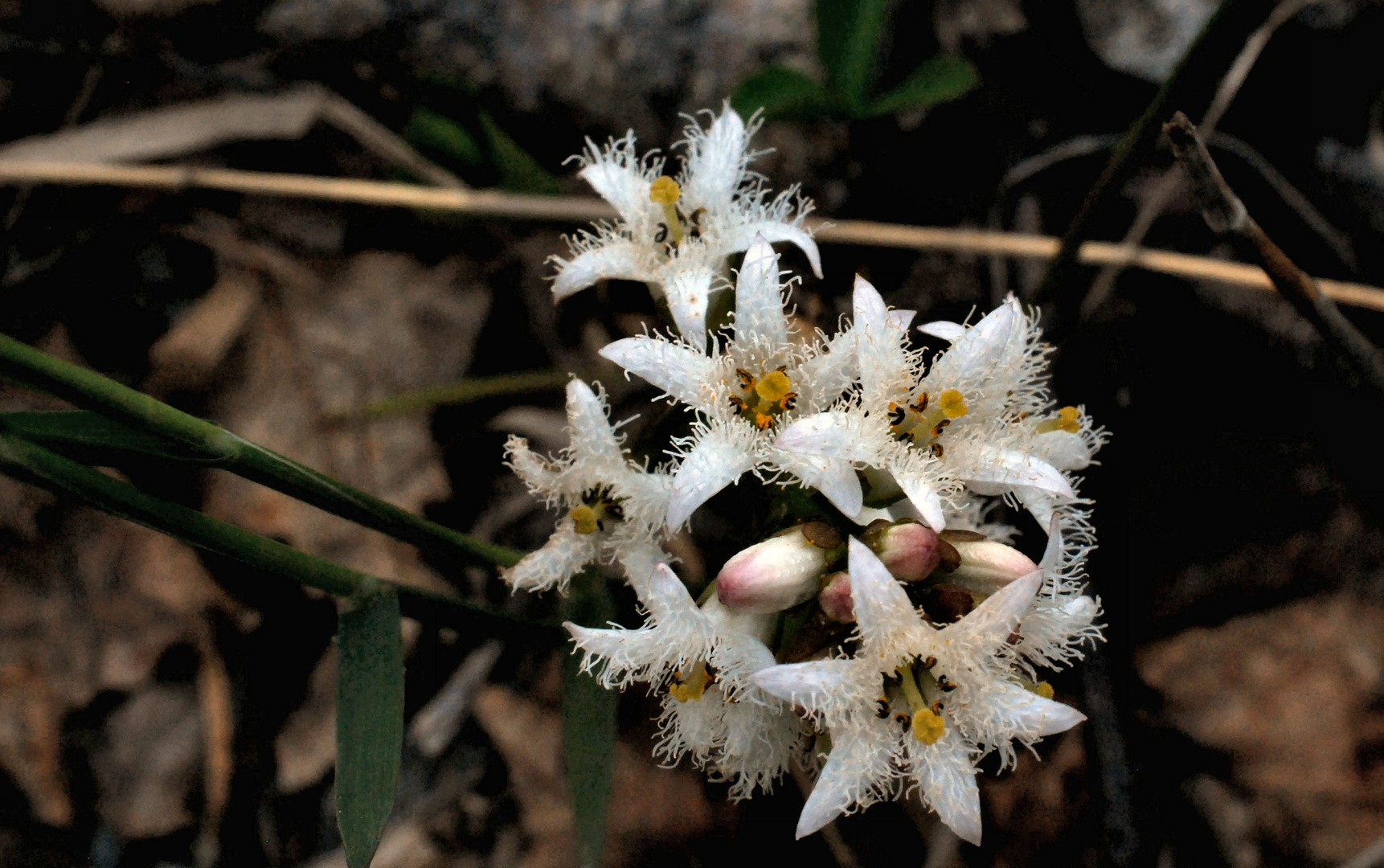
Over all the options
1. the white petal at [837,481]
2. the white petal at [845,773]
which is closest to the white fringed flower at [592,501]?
A: the white petal at [837,481]

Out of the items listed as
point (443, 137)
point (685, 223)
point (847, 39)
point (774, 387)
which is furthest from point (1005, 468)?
point (443, 137)

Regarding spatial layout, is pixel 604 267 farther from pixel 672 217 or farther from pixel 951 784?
pixel 951 784

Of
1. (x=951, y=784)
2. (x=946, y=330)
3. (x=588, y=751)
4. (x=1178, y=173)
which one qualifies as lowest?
(x=951, y=784)

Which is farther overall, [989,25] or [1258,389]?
[989,25]

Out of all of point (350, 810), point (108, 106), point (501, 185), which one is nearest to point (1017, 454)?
point (350, 810)

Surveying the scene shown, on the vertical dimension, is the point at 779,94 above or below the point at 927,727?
above

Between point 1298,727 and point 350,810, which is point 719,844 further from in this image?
point 1298,727

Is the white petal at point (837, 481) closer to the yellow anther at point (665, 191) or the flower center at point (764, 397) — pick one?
the flower center at point (764, 397)
